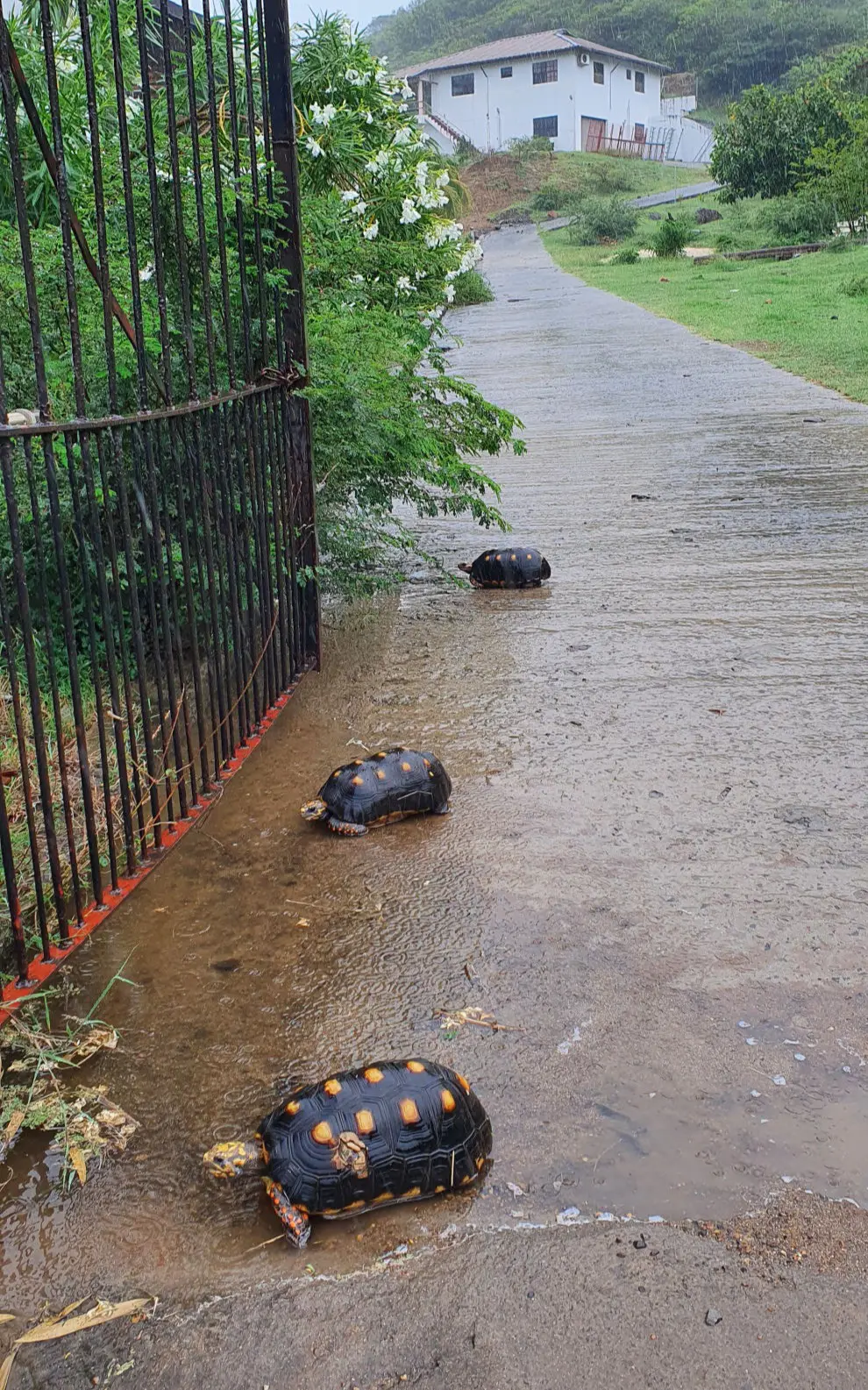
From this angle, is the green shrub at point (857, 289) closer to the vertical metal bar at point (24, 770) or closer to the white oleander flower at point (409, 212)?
the white oleander flower at point (409, 212)

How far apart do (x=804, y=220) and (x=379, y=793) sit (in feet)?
114

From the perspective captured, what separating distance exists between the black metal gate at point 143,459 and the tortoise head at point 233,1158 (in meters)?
0.87

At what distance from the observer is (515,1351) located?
7.57 ft


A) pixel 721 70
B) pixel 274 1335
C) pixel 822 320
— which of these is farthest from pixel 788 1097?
pixel 721 70

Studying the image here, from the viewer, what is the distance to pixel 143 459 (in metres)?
3.97

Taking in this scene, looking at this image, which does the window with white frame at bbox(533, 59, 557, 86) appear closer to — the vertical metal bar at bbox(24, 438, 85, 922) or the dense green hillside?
the dense green hillside

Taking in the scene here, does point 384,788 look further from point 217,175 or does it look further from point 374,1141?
point 217,175

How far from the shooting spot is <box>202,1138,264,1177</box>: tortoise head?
271 cm

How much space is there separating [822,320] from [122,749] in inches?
726

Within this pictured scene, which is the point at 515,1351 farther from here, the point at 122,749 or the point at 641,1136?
the point at 122,749

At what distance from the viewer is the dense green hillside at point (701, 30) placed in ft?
254

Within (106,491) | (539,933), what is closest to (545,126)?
(106,491)

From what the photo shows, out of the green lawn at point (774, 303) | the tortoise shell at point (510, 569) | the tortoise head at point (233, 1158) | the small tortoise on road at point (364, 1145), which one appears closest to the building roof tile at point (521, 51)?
the green lawn at point (774, 303)

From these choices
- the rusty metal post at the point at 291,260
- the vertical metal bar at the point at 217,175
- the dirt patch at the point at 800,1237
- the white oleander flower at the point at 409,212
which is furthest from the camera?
the white oleander flower at the point at 409,212
